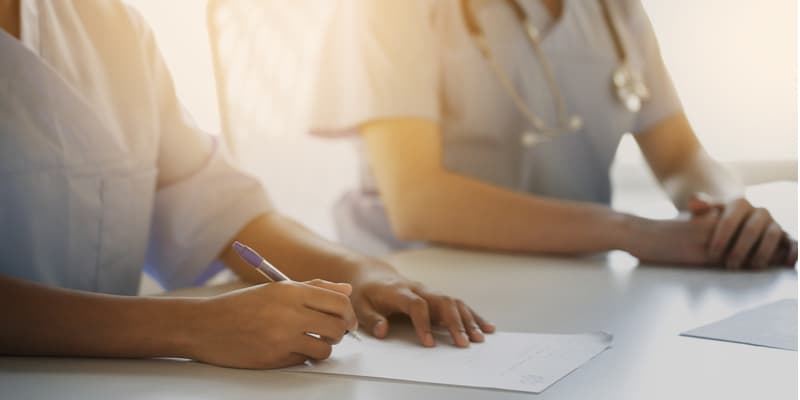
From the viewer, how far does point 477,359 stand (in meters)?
0.57

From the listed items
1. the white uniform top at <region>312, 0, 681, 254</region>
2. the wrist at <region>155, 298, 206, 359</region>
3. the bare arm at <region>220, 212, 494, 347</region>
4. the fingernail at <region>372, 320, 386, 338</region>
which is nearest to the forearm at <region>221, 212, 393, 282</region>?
the bare arm at <region>220, 212, 494, 347</region>

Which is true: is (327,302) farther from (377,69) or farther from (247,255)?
(377,69)

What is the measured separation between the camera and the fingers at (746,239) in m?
0.94

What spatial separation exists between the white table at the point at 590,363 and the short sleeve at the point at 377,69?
1.03 ft

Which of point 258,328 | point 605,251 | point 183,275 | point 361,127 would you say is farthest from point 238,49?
point 258,328

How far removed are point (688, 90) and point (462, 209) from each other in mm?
690

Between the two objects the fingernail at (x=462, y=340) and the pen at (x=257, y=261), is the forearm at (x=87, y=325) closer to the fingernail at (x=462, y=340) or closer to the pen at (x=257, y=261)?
the pen at (x=257, y=261)

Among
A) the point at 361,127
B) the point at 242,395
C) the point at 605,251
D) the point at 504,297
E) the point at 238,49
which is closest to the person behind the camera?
the point at 242,395

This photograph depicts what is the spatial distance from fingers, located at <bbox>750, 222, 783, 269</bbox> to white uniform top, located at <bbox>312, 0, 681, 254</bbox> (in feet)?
1.28

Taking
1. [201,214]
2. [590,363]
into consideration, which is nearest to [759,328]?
[590,363]

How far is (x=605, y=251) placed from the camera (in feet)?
3.41

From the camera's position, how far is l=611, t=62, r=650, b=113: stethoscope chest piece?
1293mm

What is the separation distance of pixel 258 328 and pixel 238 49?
2.60 ft

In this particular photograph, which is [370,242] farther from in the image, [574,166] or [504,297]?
[504,297]
